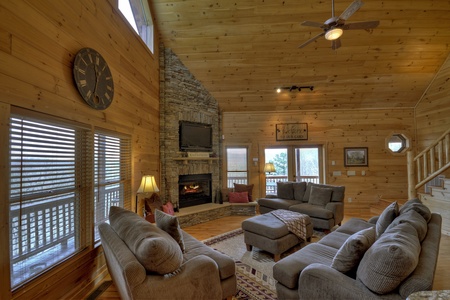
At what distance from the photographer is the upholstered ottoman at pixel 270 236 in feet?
9.99

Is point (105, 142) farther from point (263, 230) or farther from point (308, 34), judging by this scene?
point (308, 34)

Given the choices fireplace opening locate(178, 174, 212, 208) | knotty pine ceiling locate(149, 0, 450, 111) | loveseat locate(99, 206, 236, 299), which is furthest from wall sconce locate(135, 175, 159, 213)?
knotty pine ceiling locate(149, 0, 450, 111)

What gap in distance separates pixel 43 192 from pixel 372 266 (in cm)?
269

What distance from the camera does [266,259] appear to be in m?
3.13

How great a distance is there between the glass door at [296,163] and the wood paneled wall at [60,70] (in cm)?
425

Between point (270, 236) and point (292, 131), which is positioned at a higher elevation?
point (292, 131)

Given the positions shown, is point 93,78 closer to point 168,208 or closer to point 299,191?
point 168,208

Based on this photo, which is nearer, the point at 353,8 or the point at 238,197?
the point at 353,8

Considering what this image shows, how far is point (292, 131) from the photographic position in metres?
6.43

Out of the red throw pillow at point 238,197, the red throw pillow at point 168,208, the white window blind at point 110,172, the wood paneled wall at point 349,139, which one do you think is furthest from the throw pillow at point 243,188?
the white window blind at point 110,172

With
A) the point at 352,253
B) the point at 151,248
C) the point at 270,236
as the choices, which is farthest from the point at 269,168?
the point at 151,248

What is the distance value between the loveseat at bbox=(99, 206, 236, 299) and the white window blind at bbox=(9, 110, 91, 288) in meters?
0.43

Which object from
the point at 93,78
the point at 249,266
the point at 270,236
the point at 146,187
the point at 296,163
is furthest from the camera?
the point at 296,163

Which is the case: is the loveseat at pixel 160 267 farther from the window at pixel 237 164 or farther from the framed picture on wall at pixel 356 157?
the framed picture on wall at pixel 356 157
